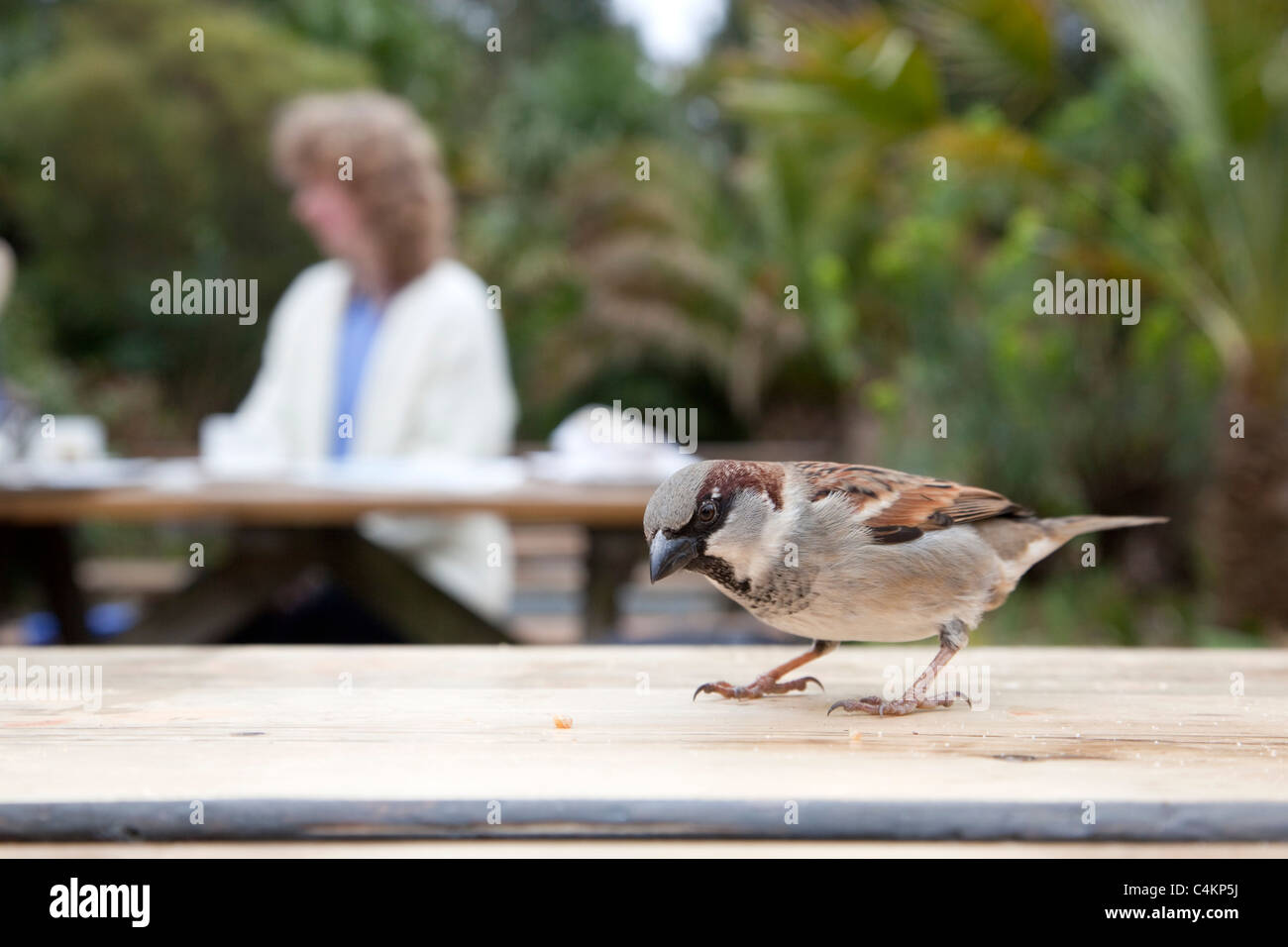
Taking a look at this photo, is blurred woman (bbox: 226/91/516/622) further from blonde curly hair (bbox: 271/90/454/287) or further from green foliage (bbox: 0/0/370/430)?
green foliage (bbox: 0/0/370/430)

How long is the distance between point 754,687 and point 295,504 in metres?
1.83

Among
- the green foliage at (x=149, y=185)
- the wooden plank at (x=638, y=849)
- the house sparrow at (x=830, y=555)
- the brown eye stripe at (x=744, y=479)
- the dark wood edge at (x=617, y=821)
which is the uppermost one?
the green foliage at (x=149, y=185)

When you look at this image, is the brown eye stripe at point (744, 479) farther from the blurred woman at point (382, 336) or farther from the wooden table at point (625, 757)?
the blurred woman at point (382, 336)

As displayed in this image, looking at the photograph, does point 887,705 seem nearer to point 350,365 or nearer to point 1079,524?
point 1079,524

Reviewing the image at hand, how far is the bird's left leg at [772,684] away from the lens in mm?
1267

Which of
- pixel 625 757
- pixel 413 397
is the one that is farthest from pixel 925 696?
pixel 413 397

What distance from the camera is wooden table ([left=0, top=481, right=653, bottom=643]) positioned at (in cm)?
294

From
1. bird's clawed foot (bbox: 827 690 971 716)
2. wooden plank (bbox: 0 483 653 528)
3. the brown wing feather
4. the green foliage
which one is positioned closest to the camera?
bird's clawed foot (bbox: 827 690 971 716)

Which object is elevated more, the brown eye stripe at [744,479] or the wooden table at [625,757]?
the brown eye stripe at [744,479]

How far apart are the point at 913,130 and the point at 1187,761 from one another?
4583 millimetres

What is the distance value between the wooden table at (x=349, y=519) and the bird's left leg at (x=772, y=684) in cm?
162

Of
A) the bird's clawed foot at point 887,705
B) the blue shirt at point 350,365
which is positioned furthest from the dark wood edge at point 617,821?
the blue shirt at point 350,365

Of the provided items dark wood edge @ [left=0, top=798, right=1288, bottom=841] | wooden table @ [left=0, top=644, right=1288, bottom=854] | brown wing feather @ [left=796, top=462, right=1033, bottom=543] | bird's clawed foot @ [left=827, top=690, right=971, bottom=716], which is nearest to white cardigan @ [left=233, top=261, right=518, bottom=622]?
wooden table @ [left=0, top=644, right=1288, bottom=854]
